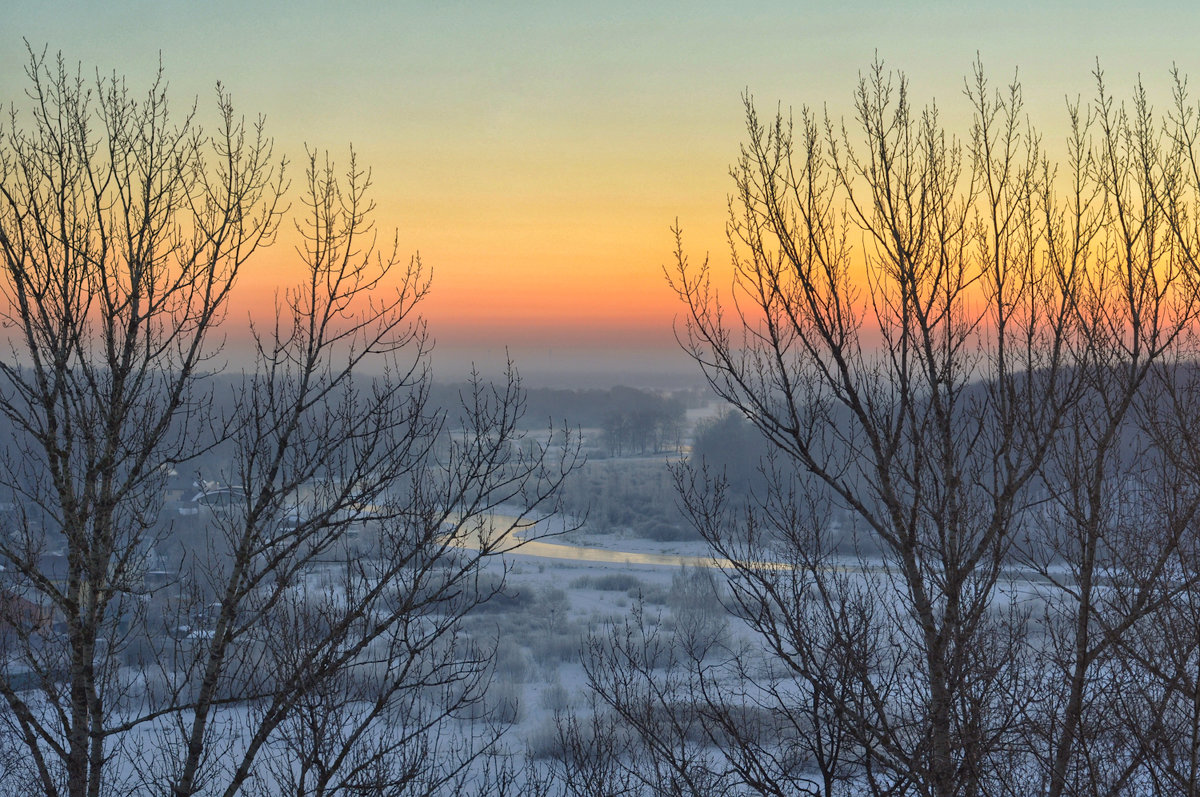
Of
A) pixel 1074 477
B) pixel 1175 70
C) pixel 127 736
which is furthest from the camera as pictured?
pixel 127 736

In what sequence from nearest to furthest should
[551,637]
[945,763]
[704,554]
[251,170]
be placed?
[945,763], [251,170], [551,637], [704,554]

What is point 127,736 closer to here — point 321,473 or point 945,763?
point 321,473

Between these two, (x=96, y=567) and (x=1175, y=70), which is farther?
(x=1175, y=70)

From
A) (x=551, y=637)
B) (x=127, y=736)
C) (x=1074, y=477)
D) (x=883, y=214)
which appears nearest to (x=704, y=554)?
(x=551, y=637)

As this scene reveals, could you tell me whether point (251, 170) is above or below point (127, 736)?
above

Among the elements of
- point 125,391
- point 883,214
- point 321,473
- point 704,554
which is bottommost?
point 704,554

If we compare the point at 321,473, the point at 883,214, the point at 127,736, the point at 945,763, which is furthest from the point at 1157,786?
the point at 127,736

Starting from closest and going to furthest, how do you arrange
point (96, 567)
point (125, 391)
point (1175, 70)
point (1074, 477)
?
point (96, 567) → point (125, 391) → point (1175, 70) → point (1074, 477)

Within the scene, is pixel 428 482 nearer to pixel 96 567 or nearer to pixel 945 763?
pixel 96 567

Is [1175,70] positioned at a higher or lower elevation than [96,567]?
higher
